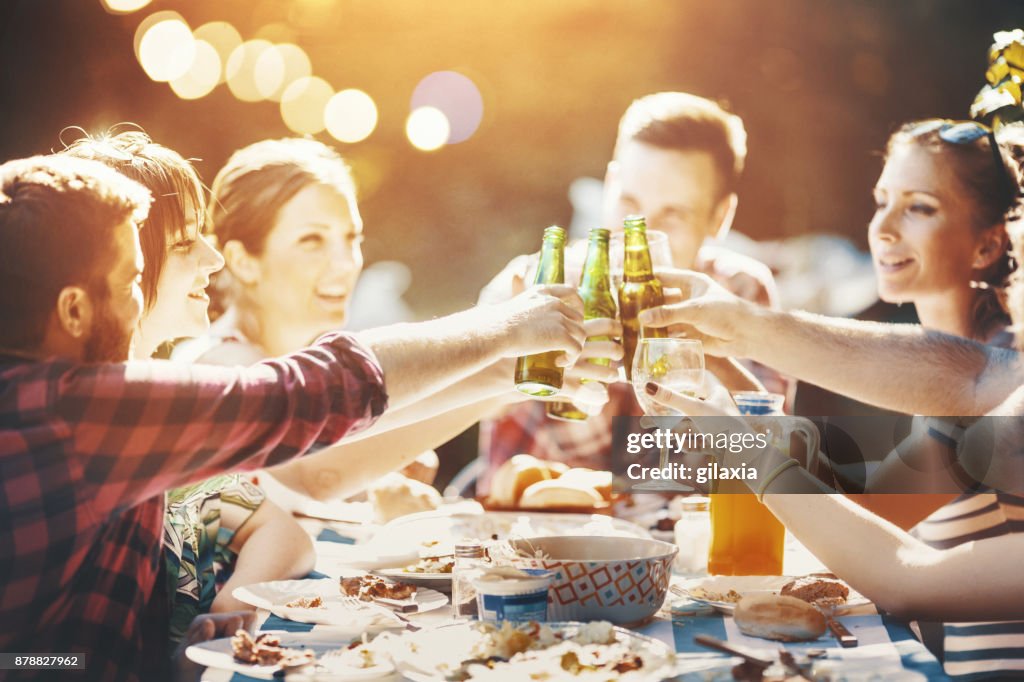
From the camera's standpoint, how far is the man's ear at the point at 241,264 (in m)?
2.43

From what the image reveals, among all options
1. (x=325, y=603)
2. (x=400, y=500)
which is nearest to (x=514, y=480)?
(x=400, y=500)

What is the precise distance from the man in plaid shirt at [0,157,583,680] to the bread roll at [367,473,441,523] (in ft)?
2.59

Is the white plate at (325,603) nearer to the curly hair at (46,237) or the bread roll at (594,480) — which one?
the curly hair at (46,237)

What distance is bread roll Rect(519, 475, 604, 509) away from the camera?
196 cm

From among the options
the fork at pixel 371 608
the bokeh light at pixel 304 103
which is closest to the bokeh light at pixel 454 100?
the bokeh light at pixel 304 103

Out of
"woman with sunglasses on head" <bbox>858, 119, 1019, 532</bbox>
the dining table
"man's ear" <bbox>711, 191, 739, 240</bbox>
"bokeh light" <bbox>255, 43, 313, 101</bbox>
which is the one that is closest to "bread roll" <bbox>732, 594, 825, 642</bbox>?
the dining table

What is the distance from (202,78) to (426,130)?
2.14 ft

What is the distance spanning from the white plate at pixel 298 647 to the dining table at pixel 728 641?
1 cm

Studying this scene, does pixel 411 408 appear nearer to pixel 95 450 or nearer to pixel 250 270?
pixel 95 450

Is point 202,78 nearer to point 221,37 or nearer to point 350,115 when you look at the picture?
point 221,37

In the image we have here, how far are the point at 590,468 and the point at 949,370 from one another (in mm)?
991

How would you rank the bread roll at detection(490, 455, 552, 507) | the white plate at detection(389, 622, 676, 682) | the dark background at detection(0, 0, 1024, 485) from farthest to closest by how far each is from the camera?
1. the dark background at detection(0, 0, 1024, 485)
2. the bread roll at detection(490, 455, 552, 507)
3. the white plate at detection(389, 622, 676, 682)

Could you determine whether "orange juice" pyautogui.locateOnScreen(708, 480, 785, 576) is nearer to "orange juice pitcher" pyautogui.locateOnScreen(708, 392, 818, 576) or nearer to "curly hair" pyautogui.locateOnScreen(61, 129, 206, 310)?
"orange juice pitcher" pyautogui.locateOnScreen(708, 392, 818, 576)

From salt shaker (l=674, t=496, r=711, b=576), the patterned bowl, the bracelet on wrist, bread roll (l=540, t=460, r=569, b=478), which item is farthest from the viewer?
bread roll (l=540, t=460, r=569, b=478)
